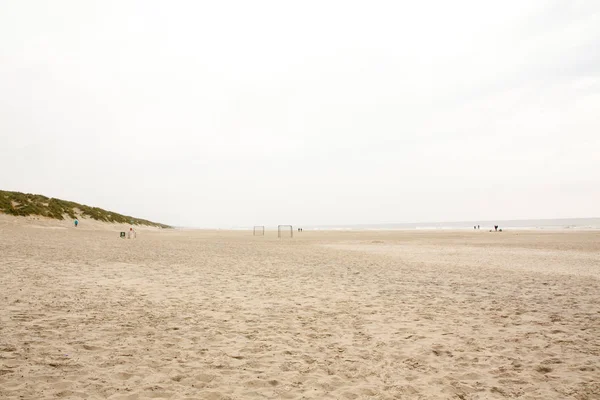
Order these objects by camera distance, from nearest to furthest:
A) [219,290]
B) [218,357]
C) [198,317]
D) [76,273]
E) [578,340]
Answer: [218,357]
[578,340]
[198,317]
[219,290]
[76,273]

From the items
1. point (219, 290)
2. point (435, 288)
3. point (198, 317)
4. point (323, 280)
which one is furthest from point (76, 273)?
point (435, 288)

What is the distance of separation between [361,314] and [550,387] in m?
5.26

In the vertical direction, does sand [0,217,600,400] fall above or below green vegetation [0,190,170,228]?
below

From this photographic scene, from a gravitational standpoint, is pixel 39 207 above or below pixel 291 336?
above

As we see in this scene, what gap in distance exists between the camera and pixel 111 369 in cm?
670

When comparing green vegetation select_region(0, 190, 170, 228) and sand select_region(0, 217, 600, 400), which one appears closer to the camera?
sand select_region(0, 217, 600, 400)

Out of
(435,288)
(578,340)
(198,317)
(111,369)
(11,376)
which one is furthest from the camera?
(435,288)

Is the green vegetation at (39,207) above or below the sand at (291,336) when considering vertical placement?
above

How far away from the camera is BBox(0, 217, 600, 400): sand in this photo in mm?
6246

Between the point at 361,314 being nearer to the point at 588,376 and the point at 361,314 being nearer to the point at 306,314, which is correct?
the point at 306,314

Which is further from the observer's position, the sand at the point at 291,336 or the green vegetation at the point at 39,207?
the green vegetation at the point at 39,207

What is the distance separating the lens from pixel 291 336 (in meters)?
8.91

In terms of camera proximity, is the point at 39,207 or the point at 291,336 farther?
the point at 39,207

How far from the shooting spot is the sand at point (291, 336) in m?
6.25
